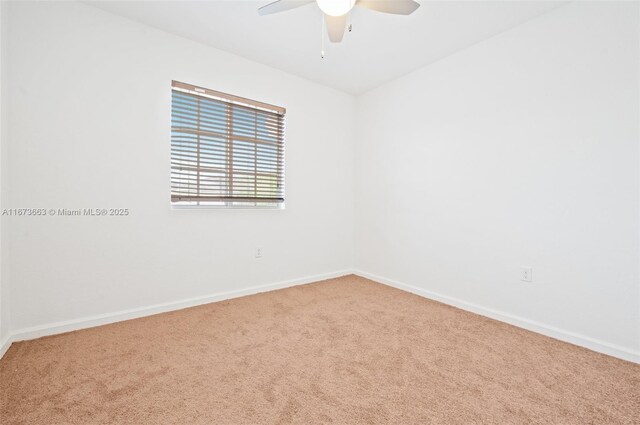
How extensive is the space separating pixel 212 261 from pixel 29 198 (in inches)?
58.6

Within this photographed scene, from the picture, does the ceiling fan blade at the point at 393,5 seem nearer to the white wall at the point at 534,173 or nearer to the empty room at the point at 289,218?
the empty room at the point at 289,218

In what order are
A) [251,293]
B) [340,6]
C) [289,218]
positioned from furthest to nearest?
[289,218] < [251,293] < [340,6]

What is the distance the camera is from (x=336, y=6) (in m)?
1.70

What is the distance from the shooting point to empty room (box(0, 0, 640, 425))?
163 centimetres

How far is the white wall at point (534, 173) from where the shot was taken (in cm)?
199

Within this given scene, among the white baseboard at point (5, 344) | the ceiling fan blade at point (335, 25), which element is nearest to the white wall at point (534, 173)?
the ceiling fan blade at point (335, 25)

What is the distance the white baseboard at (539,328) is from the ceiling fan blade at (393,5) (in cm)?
261

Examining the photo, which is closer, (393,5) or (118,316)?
(393,5)

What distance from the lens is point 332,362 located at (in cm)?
186

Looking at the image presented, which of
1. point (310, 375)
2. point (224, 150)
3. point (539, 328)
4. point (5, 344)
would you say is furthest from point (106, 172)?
point (539, 328)

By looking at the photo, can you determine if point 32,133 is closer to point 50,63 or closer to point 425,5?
point 50,63

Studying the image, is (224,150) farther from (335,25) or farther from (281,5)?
(335,25)

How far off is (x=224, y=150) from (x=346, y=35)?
1668 mm

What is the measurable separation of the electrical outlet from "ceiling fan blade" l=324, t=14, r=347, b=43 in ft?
8.14
